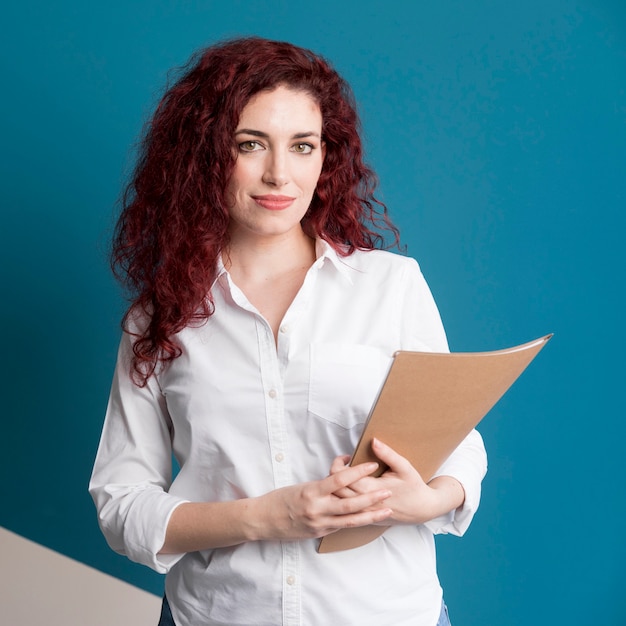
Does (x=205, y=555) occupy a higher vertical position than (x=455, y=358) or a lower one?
lower

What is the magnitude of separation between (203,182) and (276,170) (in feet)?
0.57

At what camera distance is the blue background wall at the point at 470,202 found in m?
2.13

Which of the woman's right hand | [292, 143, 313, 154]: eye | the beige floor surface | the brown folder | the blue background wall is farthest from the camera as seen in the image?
the beige floor surface

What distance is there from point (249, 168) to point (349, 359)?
0.39m

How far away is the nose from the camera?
148 cm

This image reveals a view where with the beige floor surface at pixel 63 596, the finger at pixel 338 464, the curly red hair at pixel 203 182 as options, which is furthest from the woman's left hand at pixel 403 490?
the beige floor surface at pixel 63 596

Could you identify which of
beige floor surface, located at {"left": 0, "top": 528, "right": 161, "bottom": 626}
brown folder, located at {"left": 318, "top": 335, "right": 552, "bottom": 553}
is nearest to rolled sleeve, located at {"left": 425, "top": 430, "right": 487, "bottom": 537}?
brown folder, located at {"left": 318, "top": 335, "right": 552, "bottom": 553}

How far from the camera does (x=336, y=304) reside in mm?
Answer: 1535

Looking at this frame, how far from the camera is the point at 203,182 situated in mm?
1578

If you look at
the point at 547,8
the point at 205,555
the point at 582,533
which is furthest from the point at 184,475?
the point at 547,8

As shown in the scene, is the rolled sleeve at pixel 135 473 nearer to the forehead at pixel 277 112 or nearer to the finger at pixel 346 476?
the finger at pixel 346 476

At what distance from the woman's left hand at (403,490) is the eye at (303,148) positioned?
58 centimetres

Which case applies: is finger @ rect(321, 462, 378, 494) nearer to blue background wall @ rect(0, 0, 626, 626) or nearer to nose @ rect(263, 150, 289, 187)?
nose @ rect(263, 150, 289, 187)

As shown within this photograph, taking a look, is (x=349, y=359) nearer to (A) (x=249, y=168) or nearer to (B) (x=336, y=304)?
(B) (x=336, y=304)
